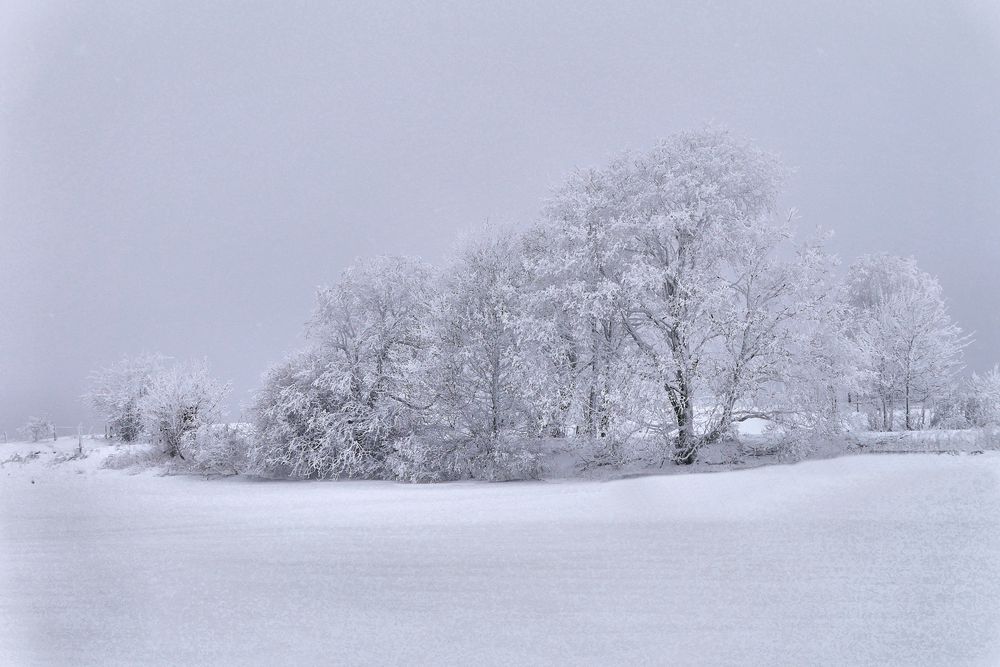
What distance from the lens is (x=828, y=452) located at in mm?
14969

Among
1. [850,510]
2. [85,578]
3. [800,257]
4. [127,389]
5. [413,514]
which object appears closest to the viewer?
[85,578]

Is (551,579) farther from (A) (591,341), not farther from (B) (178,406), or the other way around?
(B) (178,406)

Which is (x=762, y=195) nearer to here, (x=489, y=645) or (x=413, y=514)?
(x=413, y=514)

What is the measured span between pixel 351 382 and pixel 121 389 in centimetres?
2222

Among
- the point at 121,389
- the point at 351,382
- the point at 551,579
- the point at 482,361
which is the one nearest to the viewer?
the point at 551,579

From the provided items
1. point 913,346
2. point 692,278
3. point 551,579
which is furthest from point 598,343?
point 913,346

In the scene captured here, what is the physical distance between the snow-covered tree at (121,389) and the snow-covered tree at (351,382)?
14990 mm

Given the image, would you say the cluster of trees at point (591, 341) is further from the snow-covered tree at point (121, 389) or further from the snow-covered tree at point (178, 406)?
the snow-covered tree at point (121, 389)

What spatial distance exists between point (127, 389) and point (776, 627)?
1419 inches

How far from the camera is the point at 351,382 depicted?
63.5ft

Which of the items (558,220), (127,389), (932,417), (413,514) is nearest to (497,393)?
(558,220)

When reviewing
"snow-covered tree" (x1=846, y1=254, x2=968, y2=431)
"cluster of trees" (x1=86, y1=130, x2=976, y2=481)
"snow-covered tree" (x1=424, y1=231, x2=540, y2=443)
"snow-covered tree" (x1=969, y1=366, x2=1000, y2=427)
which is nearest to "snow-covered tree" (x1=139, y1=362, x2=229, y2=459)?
"cluster of trees" (x1=86, y1=130, x2=976, y2=481)

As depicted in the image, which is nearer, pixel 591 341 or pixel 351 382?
pixel 591 341

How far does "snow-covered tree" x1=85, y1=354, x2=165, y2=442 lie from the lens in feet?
Result: 101
